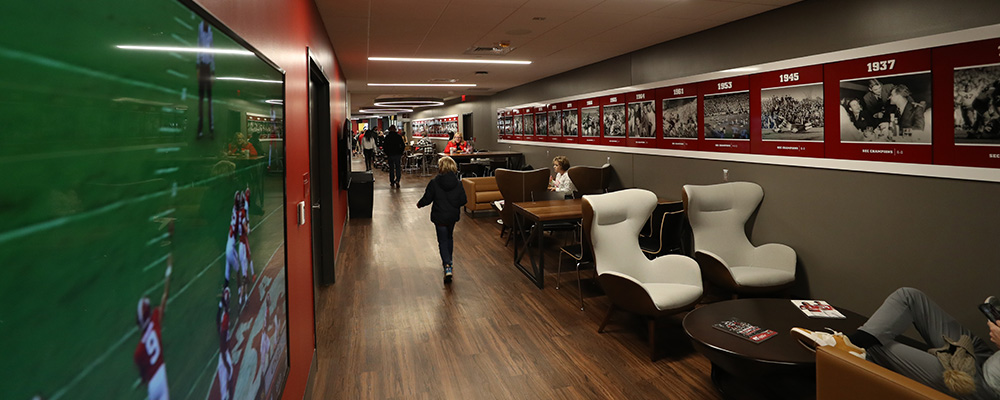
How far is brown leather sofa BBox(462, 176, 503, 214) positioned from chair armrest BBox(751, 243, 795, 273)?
558cm

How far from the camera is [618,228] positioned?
491cm

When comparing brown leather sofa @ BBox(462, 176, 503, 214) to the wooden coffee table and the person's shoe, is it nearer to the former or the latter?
the wooden coffee table

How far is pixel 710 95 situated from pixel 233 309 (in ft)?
19.3

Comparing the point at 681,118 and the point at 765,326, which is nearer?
the point at 765,326

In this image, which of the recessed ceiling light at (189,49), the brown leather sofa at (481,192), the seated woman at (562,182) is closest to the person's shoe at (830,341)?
the recessed ceiling light at (189,49)

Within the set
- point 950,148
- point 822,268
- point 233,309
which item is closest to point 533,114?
point 822,268

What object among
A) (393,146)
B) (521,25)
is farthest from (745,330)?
(393,146)

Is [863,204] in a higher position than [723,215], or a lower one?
higher

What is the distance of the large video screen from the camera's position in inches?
21.3

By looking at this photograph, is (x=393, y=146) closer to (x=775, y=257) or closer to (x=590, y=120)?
(x=590, y=120)

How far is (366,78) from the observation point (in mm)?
11328

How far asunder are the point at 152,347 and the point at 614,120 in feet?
26.6

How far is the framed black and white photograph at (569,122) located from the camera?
10047 millimetres

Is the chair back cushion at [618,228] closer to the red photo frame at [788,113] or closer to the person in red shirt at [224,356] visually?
the red photo frame at [788,113]
